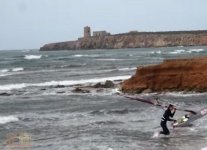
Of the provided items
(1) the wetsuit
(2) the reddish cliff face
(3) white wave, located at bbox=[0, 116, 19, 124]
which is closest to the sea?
(3) white wave, located at bbox=[0, 116, 19, 124]

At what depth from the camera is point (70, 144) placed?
56.3 feet

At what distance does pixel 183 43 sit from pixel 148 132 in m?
170

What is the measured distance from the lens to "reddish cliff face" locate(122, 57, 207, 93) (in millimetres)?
29406

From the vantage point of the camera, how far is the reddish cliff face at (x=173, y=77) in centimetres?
2941

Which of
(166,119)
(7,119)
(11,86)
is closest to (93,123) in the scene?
(166,119)

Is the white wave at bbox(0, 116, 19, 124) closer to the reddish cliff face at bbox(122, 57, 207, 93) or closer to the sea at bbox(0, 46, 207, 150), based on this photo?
the sea at bbox(0, 46, 207, 150)

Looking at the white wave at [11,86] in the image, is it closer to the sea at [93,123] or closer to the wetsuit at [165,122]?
the sea at [93,123]

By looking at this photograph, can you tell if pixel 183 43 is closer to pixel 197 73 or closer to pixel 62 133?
pixel 197 73

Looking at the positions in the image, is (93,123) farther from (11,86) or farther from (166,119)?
(11,86)

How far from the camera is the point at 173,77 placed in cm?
2992

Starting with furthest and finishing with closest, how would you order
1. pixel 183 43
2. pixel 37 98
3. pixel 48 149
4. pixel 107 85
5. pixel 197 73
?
1. pixel 183 43
2. pixel 107 85
3. pixel 37 98
4. pixel 197 73
5. pixel 48 149

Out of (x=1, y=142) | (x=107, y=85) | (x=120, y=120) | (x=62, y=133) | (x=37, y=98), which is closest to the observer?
(x=1, y=142)

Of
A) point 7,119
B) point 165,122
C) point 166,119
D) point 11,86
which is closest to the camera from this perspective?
point 165,122

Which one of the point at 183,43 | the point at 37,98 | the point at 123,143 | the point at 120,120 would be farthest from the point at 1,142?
the point at 183,43
